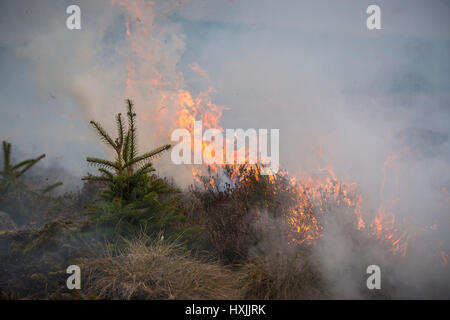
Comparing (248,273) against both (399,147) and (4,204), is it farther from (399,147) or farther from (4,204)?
(4,204)

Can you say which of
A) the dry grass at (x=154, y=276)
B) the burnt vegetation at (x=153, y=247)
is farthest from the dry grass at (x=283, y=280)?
the dry grass at (x=154, y=276)

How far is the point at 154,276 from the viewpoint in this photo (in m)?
2.78

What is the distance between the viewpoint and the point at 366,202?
135 inches

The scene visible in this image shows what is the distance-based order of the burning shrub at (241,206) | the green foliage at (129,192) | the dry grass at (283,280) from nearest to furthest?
the dry grass at (283,280), the green foliage at (129,192), the burning shrub at (241,206)

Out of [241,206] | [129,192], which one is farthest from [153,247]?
[241,206]

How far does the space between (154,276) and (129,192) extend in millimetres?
1097

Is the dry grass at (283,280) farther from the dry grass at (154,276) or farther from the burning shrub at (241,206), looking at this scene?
the burning shrub at (241,206)

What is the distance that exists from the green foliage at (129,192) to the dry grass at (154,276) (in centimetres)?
27

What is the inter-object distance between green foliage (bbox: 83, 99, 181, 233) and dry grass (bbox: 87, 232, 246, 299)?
0.89ft

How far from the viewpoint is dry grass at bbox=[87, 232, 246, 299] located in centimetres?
261

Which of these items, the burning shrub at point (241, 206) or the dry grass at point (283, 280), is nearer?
the dry grass at point (283, 280)

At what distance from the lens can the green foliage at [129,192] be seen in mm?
3149

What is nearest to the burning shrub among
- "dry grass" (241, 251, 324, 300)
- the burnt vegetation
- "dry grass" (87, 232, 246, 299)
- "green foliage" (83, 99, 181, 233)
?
the burnt vegetation
